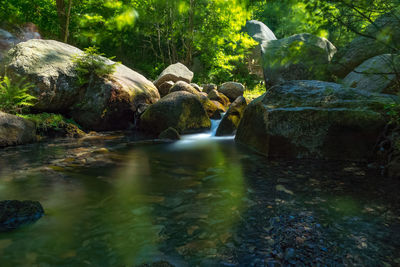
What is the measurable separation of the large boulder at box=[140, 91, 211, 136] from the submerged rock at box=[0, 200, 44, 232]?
5634mm

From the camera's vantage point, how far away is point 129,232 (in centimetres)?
241

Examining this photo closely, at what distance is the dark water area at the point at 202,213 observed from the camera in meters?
2.06

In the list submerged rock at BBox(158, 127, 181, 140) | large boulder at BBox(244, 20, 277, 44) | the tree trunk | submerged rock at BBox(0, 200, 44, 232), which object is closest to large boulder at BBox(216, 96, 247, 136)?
submerged rock at BBox(158, 127, 181, 140)

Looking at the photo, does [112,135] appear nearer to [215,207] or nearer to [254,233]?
[215,207]

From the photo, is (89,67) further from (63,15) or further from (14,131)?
(63,15)

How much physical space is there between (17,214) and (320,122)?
482 centimetres

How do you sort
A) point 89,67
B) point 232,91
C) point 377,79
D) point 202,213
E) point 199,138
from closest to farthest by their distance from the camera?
point 202,213 < point 377,79 < point 199,138 < point 89,67 < point 232,91

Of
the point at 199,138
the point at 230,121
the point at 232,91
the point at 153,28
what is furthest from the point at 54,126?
the point at 153,28

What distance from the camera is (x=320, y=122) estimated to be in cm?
497

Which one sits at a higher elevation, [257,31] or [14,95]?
[257,31]

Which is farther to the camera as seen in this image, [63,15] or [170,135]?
[63,15]

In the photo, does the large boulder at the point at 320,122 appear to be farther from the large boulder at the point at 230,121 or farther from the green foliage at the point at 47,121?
the green foliage at the point at 47,121

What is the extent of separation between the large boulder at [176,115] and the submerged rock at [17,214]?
18.5 feet

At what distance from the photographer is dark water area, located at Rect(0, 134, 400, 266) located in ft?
6.77
